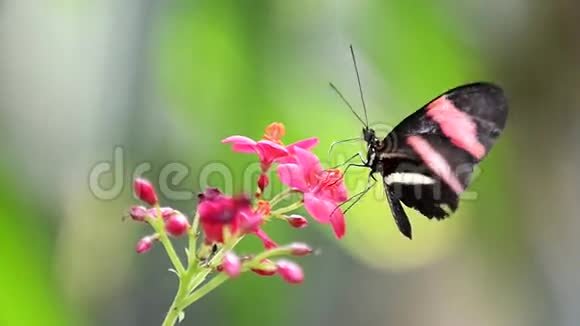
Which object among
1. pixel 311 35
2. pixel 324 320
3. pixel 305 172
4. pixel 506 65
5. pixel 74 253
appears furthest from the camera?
pixel 324 320

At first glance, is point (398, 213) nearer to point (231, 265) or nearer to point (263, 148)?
point (263, 148)

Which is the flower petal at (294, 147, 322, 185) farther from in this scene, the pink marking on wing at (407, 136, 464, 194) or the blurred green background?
→ the blurred green background

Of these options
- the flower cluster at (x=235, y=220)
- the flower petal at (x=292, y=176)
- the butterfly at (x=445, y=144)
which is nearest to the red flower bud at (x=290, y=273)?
the flower cluster at (x=235, y=220)

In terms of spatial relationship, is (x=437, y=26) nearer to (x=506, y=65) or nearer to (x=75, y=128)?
(x=506, y=65)

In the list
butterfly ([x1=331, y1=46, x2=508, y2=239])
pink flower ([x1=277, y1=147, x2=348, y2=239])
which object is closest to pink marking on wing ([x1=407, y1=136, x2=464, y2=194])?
butterfly ([x1=331, y1=46, x2=508, y2=239])

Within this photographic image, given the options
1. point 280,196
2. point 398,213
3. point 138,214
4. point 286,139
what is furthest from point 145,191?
point 286,139

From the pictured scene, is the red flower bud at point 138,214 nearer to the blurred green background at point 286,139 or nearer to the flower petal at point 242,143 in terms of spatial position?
the flower petal at point 242,143

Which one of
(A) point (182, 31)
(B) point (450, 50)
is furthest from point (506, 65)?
A: (A) point (182, 31)
